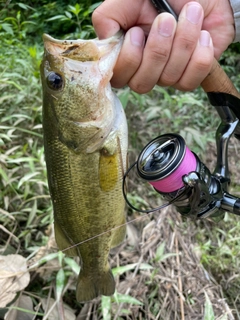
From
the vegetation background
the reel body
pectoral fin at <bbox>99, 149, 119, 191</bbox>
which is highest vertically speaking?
the reel body

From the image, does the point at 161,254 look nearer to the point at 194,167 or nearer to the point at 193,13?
the point at 194,167

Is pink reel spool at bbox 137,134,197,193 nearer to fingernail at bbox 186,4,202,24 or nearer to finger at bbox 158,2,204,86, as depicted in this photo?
finger at bbox 158,2,204,86

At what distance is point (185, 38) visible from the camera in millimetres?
1438

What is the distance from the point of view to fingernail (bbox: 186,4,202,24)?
141 cm

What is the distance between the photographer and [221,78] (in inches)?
63.6

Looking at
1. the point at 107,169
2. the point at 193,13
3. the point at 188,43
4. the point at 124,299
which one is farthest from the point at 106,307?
the point at 193,13

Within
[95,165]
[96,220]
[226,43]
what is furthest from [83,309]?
[226,43]

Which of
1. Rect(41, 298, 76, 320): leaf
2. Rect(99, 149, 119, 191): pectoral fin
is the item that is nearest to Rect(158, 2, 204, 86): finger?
Rect(99, 149, 119, 191): pectoral fin

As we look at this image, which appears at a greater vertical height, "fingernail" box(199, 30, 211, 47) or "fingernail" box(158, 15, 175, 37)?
"fingernail" box(158, 15, 175, 37)

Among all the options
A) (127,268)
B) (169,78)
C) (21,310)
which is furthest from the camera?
(127,268)

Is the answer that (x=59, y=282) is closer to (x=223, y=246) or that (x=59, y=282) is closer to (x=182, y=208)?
(x=182, y=208)

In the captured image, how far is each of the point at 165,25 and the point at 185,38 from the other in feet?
0.32

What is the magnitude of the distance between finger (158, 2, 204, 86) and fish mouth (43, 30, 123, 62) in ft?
0.79

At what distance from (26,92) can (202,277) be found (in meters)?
1.89
